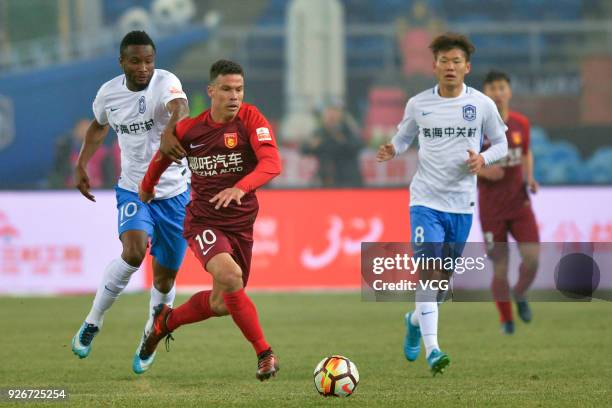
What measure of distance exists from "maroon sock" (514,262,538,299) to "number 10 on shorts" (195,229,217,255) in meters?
5.26

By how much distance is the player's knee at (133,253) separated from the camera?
8.45 m

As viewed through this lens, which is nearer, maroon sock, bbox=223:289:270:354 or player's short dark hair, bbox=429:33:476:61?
maroon sock, bbox=223:289:270:354

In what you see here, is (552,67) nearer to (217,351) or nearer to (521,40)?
(521,40)

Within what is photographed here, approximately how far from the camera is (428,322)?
8.30m

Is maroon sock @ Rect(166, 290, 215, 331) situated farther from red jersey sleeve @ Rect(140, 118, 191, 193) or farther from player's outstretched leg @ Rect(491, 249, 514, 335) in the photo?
player's outstretched leg @ Rect(491, 249, 514, 335)

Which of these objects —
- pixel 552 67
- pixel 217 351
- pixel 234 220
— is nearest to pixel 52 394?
pixel 234 220

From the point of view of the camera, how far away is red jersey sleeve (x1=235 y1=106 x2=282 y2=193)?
Result: 23.8 feet

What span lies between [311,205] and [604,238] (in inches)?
154

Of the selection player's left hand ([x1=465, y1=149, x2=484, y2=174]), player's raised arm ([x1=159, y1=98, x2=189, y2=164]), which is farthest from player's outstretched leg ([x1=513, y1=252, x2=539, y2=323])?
player's raised arm ([x1=159, y1=98, x2=189, y2=164])

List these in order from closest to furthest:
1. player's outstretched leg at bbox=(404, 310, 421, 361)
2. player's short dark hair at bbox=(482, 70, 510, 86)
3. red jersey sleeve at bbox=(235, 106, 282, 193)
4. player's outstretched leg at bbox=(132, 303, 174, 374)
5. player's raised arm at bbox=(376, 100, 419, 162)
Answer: red jersey sleeve at bbox=(235, 106, 282, 193) < player's outstretched leg at bbox=(132, 303, 174, 374) < player's raised arm at bbox=(376, 100, 419, 162) < player's outstretched leg at bbox=(404, 310, 421, 361) < player's short dark hair at bbox=(482, 70, 510, 86)

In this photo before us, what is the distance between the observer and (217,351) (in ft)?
32.7

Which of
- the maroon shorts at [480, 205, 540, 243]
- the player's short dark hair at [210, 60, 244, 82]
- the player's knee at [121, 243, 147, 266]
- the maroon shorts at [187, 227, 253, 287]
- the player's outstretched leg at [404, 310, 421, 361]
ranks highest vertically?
the player's short dark hair at [210, 60, 244, 82]

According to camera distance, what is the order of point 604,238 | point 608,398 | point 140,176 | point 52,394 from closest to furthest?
point 608,398, point 52,394, point 140,176, point 604,238

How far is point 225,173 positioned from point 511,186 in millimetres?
4884
